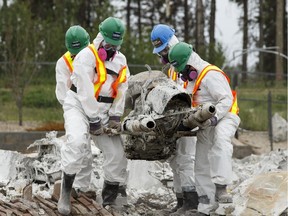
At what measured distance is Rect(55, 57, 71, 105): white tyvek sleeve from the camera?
8.34m

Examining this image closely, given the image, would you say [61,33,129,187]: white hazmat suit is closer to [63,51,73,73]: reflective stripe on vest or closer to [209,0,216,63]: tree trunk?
[63,51,73,73]: reflective stripe on vest

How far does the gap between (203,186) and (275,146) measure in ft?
28.4

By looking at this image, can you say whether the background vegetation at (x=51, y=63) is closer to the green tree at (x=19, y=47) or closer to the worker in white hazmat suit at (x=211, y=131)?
the green tree at (x=19, y=47)

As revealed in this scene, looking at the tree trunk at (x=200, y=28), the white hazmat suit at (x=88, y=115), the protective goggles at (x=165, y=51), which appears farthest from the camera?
the tree trunk at (x=200, y=28)

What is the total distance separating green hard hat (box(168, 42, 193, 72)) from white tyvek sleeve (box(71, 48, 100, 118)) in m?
0.83

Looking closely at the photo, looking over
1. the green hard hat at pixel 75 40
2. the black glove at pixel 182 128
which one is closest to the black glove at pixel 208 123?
the black glove at pixel 182 128

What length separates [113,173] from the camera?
7633 mm

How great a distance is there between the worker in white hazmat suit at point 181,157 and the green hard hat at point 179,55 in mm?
241

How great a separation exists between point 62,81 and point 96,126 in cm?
121

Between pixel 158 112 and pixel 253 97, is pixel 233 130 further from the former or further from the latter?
pixel 253 97

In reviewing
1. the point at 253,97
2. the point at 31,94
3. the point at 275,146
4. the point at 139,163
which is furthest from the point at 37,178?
the point at 253,97

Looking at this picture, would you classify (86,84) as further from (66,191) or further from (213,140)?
(213,140)

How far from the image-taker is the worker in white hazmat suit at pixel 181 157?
25.3ft

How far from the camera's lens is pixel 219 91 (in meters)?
7.43
